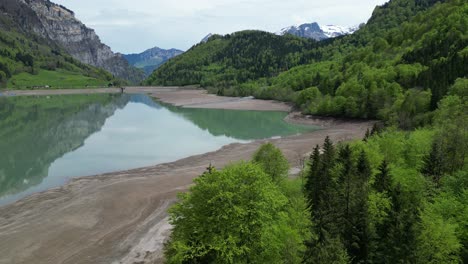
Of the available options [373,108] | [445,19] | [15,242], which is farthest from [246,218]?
[445,19]

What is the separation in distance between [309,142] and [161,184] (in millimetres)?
41930

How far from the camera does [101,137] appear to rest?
4227 inches

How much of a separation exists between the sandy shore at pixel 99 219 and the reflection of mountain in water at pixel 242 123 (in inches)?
1566

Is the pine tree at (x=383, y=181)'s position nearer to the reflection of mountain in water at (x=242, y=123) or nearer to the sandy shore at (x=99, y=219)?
the sandy shore at (x=99, y=219)

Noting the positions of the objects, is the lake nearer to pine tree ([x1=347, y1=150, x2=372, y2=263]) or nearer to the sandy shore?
the sandy shore

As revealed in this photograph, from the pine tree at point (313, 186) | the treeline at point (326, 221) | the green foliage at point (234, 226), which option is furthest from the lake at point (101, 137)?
the pine tree at point (313, 186)

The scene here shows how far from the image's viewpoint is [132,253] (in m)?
38.1

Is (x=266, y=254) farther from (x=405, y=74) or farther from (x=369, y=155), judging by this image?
(x=405, y=74)

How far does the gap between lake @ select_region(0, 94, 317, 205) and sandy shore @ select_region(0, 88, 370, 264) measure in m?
7.10

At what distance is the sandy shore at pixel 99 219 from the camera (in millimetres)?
38062

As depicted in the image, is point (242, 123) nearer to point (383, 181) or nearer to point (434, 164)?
point (434, 164)

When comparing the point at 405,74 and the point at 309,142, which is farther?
the point at 405,74

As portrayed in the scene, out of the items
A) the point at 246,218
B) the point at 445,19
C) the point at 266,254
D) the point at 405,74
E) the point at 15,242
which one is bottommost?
the point at 15,242

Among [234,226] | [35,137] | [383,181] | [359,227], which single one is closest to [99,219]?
[234,226]
